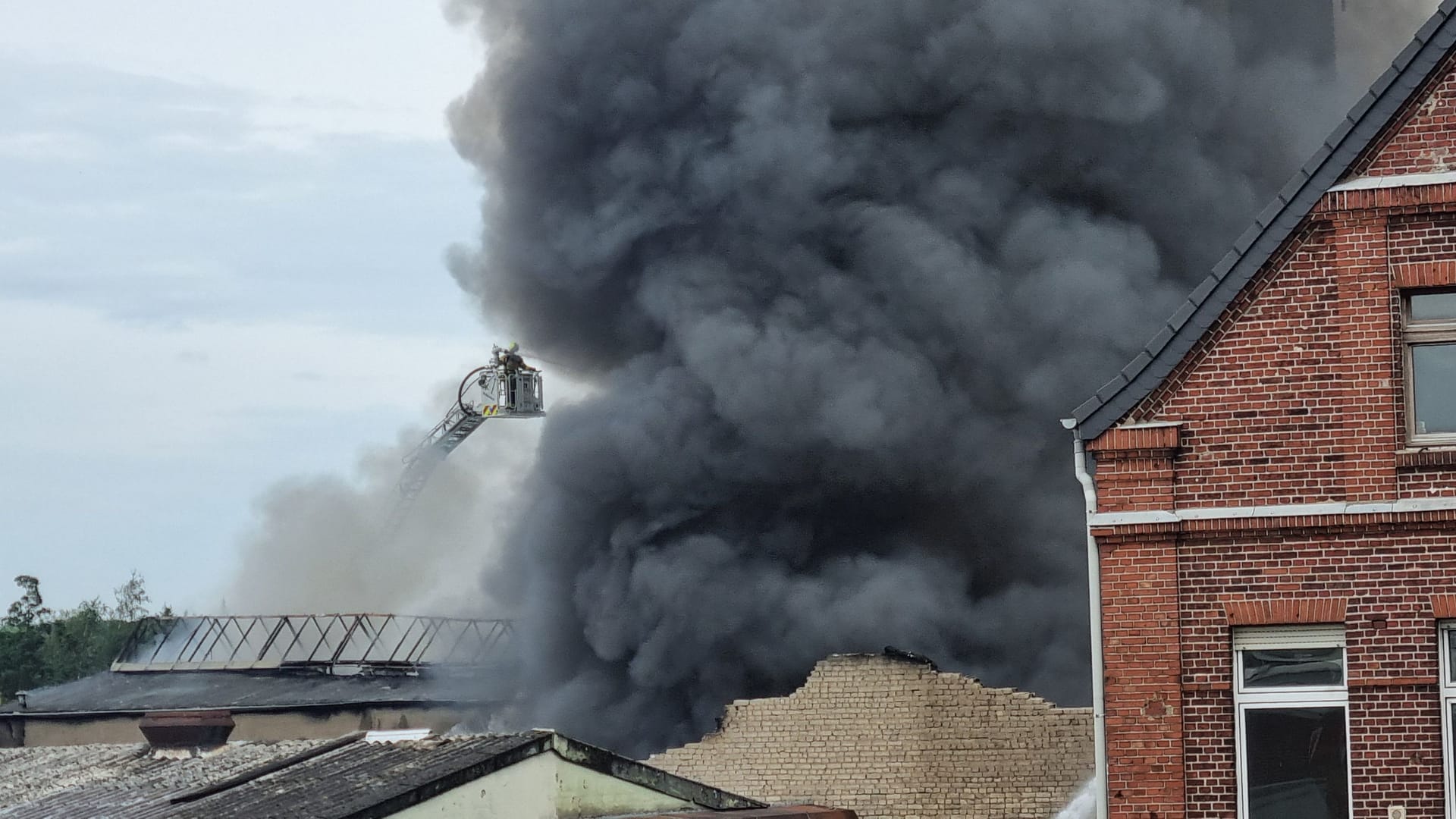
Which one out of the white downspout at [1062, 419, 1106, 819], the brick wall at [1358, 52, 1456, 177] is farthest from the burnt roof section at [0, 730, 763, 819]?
the brick wall at [1358, 52, 1456, 177]

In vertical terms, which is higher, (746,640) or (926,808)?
(746,640)

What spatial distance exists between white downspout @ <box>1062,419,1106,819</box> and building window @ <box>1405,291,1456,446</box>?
2169mm

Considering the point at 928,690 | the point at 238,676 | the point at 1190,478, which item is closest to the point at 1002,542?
the point at 928,690

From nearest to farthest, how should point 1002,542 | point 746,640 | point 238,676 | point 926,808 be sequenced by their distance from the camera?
point 926,808, point 746,640, point 1002,542, point 238,676

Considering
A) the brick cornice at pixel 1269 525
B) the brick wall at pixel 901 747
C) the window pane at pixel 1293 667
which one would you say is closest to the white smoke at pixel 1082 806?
the brick wall at pixel 901 747

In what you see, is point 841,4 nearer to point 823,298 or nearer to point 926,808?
point 823,298

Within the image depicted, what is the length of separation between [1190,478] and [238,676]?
2651 centimetres

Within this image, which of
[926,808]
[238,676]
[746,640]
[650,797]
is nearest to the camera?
[650,797]

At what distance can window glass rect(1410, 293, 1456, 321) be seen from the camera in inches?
557

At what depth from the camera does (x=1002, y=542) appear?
33.2 m

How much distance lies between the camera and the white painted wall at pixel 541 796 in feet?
50.7

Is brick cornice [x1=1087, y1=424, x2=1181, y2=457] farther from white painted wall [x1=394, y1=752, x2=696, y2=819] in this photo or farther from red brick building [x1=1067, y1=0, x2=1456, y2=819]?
white painted wall [x1=394, y1=752, x2=696, y2=819]

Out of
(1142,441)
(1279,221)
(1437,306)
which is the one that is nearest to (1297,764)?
(1142,441)

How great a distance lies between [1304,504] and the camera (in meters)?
14.0
